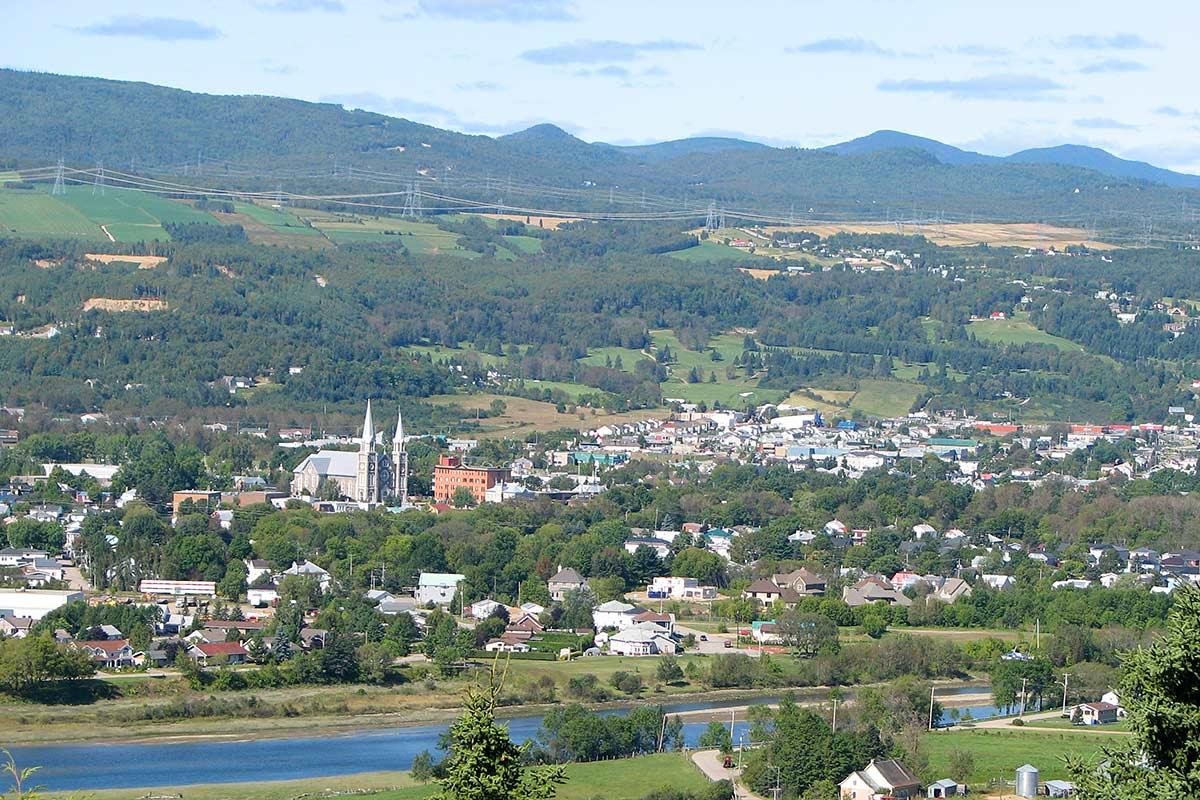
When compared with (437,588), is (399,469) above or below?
below

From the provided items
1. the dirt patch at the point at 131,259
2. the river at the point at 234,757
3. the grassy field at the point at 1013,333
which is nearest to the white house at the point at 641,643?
the river at the point at 234,757

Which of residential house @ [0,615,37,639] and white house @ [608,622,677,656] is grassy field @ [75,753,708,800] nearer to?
white house @ [608,622,677,656]

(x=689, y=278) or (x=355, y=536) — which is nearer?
(x=355, y=536)

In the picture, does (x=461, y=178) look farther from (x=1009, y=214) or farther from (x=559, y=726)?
(x=559, y=726)

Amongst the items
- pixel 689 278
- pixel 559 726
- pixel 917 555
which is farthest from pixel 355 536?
pixel 689 278

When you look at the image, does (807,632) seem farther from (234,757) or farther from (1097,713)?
(234,757)

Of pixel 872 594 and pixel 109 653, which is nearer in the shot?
pixel 109 653

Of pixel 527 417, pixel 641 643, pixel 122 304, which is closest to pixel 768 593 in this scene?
pixel 641 643

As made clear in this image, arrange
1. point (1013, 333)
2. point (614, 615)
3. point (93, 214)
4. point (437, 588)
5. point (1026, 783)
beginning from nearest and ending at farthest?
point (1026, 783) < point (614, 615) < point (437, 588) < point (1013, 333) < point (93, 214)
